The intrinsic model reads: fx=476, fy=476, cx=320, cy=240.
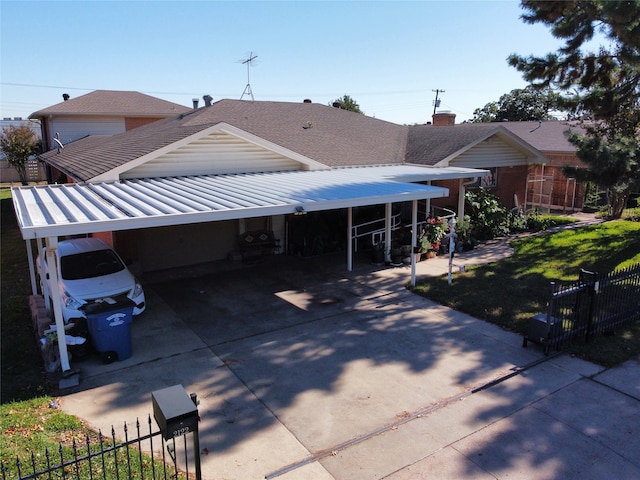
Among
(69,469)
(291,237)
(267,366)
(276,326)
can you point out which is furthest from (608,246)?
(69,469)

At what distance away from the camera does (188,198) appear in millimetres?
9516

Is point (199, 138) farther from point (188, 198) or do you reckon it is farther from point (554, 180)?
point (554, 180)

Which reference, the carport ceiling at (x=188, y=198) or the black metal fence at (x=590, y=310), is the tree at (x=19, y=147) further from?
the black metal fence at (x=590, y=310)

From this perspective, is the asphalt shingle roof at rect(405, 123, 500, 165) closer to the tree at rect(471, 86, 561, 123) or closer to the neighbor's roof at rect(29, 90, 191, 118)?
the neighbor's roof at rect(29, 90, 191, 118)

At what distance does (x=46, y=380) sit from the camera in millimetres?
7164

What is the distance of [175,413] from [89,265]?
7150 millimetres

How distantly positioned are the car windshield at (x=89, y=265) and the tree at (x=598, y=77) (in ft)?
38.7

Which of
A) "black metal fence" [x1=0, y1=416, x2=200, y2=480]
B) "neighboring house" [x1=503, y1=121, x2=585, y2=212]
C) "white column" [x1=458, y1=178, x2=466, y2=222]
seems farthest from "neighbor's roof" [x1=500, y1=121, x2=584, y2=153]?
"black metal fence" [x1=0, y1=416, x2=200, y2=480]

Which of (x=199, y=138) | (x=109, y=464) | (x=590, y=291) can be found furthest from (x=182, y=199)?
(x=590, y=291)

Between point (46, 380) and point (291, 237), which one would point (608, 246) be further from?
point (46, 380)

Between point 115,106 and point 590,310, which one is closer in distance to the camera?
point 590,310

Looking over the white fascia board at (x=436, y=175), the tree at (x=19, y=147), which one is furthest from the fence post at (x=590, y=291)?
the tree at (x=19, y=147)

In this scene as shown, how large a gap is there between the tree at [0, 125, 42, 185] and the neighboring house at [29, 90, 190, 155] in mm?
7045

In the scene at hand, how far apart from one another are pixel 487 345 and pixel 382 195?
4.05 metres
